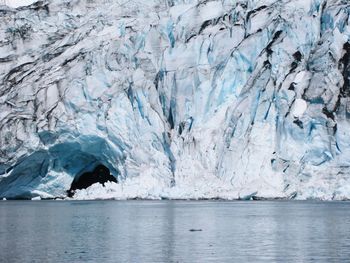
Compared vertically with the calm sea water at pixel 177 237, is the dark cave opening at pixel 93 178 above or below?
above

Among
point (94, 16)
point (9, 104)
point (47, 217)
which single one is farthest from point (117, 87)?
point (47, 217)

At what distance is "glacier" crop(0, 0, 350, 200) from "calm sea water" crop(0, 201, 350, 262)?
233 inches

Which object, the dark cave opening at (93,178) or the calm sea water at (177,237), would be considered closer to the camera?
the calm sea water at (177,237)

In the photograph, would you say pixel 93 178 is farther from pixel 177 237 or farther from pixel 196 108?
pixel 177 237

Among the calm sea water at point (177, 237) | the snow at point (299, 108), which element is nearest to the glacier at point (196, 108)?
the snow at point (299, 108)

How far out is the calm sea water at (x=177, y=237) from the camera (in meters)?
13.6

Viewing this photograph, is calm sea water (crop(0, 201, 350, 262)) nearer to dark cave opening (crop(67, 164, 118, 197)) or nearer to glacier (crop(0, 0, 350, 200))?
glacier (crop(0, 0, 350, 200))

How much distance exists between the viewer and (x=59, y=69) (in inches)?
1447

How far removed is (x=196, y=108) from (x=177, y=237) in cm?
1758

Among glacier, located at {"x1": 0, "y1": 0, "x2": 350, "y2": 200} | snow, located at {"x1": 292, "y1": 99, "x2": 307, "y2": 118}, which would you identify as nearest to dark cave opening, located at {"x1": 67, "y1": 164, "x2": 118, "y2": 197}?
glacier, located at {"x1": 0, "y1": 0, "x2": 350, "y2": 200}

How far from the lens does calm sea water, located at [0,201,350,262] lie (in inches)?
534

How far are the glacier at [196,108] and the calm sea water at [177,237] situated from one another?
593cm

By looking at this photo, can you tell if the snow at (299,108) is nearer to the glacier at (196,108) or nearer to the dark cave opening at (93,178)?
the glacier at (196,108)

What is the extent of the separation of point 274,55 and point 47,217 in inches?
555
